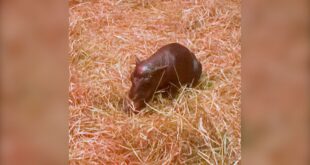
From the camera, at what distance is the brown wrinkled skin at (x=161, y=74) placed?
0.74 m

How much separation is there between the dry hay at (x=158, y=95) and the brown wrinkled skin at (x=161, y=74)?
0.01 meters

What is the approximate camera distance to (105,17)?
2.40ft

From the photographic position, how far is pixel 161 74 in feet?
2.53

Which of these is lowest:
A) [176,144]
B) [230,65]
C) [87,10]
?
[176,144]

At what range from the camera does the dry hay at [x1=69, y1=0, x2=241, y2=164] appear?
71 cm

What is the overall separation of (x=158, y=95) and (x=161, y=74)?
40mm

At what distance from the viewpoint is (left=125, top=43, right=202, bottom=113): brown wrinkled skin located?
0.74 meters

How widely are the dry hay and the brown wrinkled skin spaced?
0.05ft

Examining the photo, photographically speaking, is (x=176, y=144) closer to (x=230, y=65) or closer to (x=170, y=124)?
(x=170, y=124)
